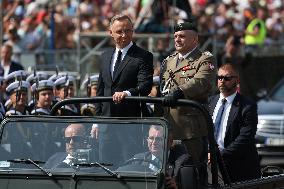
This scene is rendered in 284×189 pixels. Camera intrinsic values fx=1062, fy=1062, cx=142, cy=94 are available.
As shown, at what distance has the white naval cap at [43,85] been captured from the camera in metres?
12.5

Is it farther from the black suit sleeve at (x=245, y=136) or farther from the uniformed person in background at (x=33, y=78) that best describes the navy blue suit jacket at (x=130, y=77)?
the uniformed person in background at (x=33, y=78)

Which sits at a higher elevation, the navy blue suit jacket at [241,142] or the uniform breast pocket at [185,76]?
the uniform breast pocket at [185,76]

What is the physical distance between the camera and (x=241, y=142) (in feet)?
31.2

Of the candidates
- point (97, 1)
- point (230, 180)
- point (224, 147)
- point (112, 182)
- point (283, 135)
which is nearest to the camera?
point (112, 182)

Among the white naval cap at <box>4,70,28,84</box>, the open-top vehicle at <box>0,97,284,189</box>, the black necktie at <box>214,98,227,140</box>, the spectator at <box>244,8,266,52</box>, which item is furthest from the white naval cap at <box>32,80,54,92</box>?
the spectator at <box>244,8,266,52</box>

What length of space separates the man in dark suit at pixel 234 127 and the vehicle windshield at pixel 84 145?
1.70m


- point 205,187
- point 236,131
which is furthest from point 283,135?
point 205,187

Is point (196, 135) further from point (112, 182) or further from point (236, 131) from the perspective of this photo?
point (112, 182)

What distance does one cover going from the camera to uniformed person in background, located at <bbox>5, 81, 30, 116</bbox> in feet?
40.3

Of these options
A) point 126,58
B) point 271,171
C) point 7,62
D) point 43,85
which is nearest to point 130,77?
point 126,58

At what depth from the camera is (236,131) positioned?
975cm

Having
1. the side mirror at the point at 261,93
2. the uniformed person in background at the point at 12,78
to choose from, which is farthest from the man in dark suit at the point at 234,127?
the side mirror at the point at 261,93

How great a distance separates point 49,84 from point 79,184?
520 centimetres

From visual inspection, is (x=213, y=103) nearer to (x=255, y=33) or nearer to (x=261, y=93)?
(x=261, y=93)
